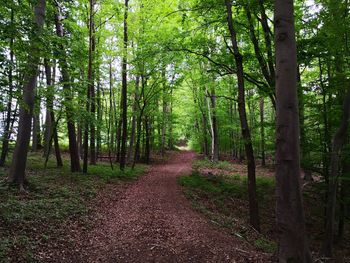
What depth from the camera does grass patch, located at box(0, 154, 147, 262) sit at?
4840 millimetres

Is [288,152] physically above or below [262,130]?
below

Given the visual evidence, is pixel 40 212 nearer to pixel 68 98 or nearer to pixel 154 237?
pixel 154 237

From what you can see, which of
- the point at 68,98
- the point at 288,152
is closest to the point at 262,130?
the point at 68,98

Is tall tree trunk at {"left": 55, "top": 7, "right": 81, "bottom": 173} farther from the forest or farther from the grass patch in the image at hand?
the grass patch

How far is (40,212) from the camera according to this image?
6586 millimetres

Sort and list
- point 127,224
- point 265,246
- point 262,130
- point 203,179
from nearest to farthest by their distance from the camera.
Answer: point 265,246, point 127,224, point 262,130, point 203,179

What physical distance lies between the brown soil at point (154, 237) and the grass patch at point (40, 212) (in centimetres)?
62

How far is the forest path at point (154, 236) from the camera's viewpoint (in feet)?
17.8

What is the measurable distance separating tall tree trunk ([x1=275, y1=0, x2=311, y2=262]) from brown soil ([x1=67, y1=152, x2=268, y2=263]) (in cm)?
247

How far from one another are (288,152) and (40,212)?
244 inches

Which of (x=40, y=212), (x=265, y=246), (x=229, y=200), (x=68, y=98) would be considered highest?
(x=68, y=98)

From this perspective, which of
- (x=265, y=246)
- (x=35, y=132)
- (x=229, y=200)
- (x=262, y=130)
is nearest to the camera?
(x=265, y=246)

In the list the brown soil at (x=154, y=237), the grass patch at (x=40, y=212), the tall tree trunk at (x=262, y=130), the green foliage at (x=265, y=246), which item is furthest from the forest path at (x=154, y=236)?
the tall tree trunk at (x=262, y=130)

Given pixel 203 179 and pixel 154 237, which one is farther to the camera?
pixel 203 179
